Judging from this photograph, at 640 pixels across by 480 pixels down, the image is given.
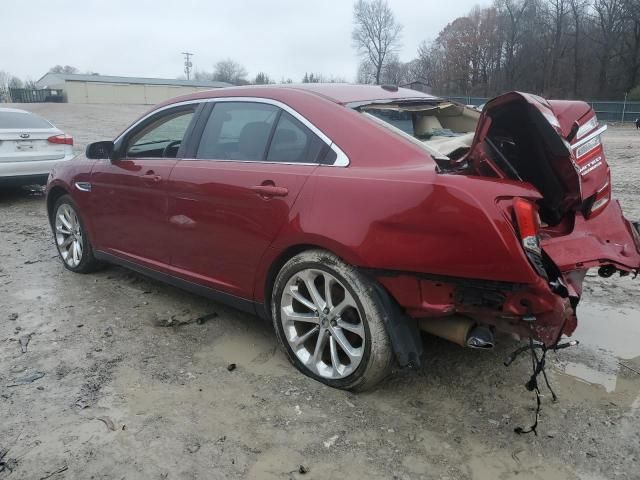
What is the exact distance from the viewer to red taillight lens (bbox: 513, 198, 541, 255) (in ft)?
7.77

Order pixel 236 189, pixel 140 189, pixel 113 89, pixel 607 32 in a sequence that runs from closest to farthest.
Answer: pixel 236 189 → pixel 140 189 → pixel 607 32 → pixel 113 89

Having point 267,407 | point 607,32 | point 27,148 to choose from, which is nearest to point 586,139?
point 267,407

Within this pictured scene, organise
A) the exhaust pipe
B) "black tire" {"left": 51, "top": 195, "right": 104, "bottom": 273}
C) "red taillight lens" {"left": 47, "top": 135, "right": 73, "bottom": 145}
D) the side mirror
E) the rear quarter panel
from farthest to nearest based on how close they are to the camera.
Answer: "red taillight lens" {"left": 47, "top": 135, "right": 73, "bottom": 145} → "black tire" {"left": 51, "top": 195, "right": 104, "bottom": 273} → the side mirror → the exhaust pipe → the rear quarter panel

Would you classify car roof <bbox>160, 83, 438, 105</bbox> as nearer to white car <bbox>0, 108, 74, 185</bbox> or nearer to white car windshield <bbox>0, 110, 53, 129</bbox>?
white car <bbox>0, 108, 74, 185</bbox>

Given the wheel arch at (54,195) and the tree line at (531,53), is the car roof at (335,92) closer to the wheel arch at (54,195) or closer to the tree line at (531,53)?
the wheel arch at (54,195)

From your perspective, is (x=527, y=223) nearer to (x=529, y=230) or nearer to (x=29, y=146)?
(x=529, y=230)

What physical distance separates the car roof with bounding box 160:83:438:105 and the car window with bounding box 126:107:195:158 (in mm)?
179

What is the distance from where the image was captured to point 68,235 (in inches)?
205

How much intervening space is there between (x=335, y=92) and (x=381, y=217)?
1.12 meters

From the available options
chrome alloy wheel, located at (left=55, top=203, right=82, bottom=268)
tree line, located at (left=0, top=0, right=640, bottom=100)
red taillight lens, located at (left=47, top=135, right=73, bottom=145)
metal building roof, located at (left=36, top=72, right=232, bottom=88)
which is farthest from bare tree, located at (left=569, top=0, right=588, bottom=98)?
chrome alloy wheel, located at (left=55, top=203, right=82, bottom=268)

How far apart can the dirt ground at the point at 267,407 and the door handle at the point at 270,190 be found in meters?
1.06

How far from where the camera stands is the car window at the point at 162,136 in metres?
3.94

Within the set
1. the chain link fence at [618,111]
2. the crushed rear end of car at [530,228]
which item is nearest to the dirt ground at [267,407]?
the crushed rear end of car at [530,228]

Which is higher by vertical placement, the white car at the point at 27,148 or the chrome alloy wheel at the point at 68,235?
the white car at the point at 27,148
